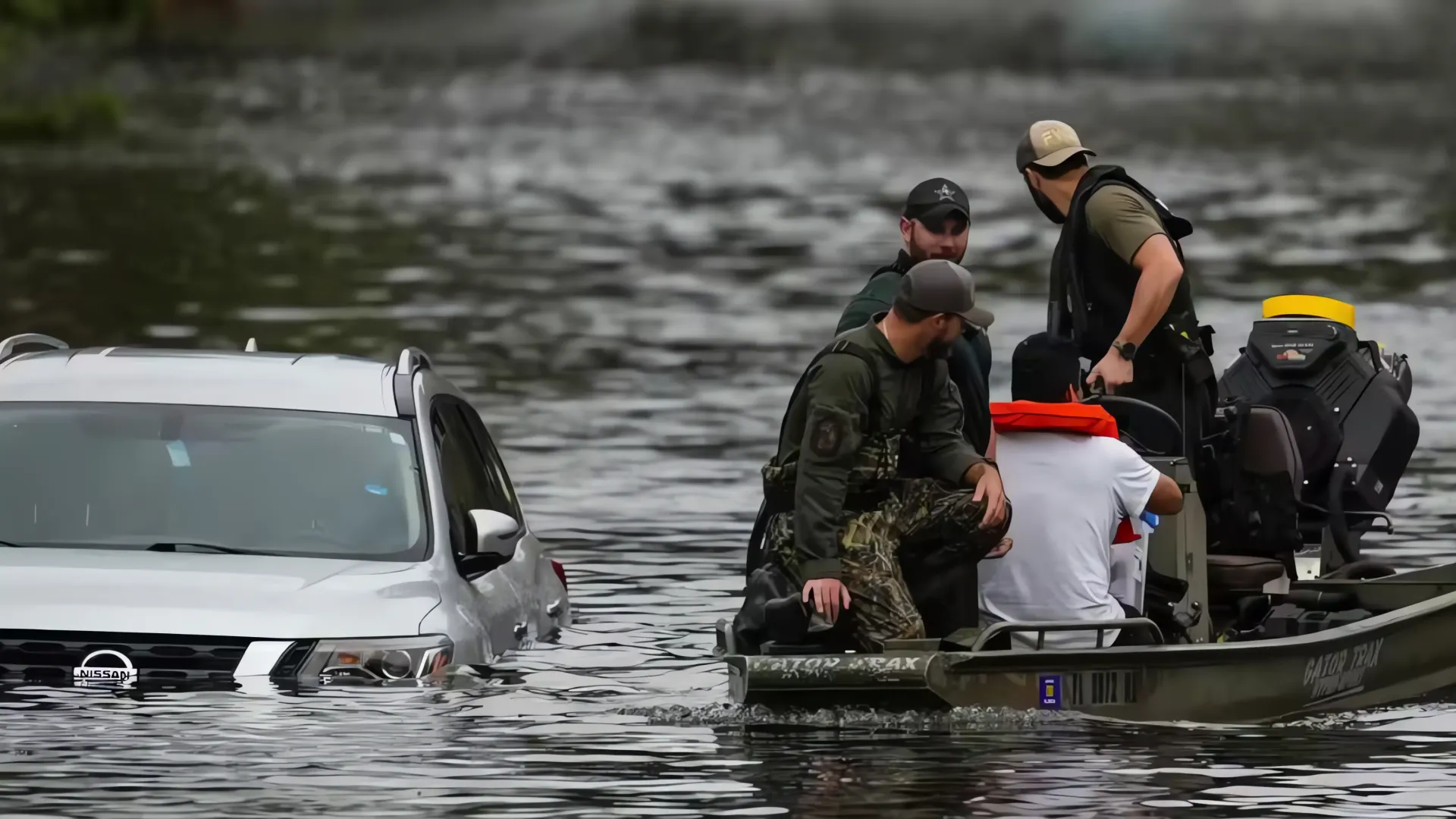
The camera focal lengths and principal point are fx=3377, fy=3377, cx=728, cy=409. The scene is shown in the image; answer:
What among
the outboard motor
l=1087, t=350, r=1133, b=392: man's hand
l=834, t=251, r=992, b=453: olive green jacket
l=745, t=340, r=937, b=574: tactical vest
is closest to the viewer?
l=745, t=340, r=937, b=574: tactical vest

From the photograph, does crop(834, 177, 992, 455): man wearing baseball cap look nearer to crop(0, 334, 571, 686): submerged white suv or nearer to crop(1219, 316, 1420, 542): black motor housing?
crop(0, 334, 571, 686): submerged white suv

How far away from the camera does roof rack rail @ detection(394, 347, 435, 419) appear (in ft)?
42.9

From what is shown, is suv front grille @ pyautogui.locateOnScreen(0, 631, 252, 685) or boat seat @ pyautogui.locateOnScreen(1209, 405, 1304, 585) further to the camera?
boat seat @ pyautogui.locateOnScreen(1209, 405, 1304, 585)

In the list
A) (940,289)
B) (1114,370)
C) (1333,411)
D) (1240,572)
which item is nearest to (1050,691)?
(940,289)

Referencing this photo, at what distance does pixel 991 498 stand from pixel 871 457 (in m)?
0.50

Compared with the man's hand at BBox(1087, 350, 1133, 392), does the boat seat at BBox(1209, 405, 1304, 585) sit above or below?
below

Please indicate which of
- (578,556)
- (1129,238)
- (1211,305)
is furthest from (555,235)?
(1129,238)

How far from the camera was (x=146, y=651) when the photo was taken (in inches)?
455

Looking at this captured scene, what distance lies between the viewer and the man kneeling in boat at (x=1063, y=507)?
12.1 metres

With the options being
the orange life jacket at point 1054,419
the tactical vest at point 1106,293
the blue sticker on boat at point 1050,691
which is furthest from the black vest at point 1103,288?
the blue sticker on boat at point 1050,691

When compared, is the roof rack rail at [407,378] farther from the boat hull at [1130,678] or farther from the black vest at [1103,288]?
the black vest at [1103,288]

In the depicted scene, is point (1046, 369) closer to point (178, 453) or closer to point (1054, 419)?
point (1054, 419)

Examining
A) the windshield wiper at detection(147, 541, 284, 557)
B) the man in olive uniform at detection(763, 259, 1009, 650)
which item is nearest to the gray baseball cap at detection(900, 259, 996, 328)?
the man in olive uniform at detection(763, 259, 1009, 650)

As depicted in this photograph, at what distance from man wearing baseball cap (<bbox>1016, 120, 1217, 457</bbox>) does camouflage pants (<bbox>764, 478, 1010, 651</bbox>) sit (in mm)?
1829
